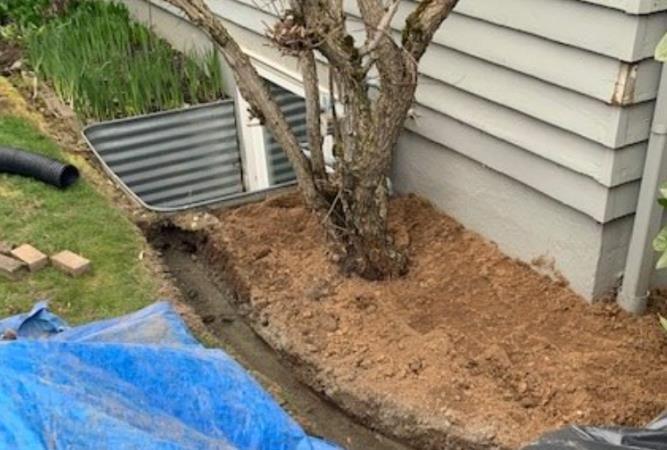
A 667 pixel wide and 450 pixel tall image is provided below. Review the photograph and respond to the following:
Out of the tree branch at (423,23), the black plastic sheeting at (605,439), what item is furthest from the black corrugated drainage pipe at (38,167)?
the black plastic sheeting at (605,439)

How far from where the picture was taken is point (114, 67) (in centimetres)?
513

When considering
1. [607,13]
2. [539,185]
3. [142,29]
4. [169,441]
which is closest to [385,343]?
[539,185]

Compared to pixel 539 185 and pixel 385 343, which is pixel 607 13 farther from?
pixel 385 343

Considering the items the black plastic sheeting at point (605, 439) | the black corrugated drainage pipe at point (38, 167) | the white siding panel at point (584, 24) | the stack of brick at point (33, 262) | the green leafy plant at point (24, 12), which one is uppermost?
the white siding panel at point (584, 24)

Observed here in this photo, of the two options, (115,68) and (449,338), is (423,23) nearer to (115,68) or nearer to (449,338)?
(449,338)

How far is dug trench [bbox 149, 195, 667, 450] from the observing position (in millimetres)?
2600

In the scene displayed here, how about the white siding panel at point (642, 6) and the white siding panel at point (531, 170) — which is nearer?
the white siding panel at point (642, 6)

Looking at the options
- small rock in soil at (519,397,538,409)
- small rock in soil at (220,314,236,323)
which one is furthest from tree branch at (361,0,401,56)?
small rock in soil at (220,314,236,323)

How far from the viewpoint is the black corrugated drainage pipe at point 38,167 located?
4.07m

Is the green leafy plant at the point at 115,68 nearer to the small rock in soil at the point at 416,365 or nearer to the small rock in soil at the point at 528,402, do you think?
the small rock in soil at the point at 416,365

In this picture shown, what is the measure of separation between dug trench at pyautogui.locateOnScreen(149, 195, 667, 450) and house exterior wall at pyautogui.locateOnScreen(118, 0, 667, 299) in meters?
0.15

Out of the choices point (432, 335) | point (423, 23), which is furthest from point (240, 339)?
point (423, 23)

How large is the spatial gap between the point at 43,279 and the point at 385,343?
145 cm

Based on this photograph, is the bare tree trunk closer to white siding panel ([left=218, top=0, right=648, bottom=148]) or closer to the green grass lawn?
white siding panel ([left=218, top=0, right=648, bottom=148])
